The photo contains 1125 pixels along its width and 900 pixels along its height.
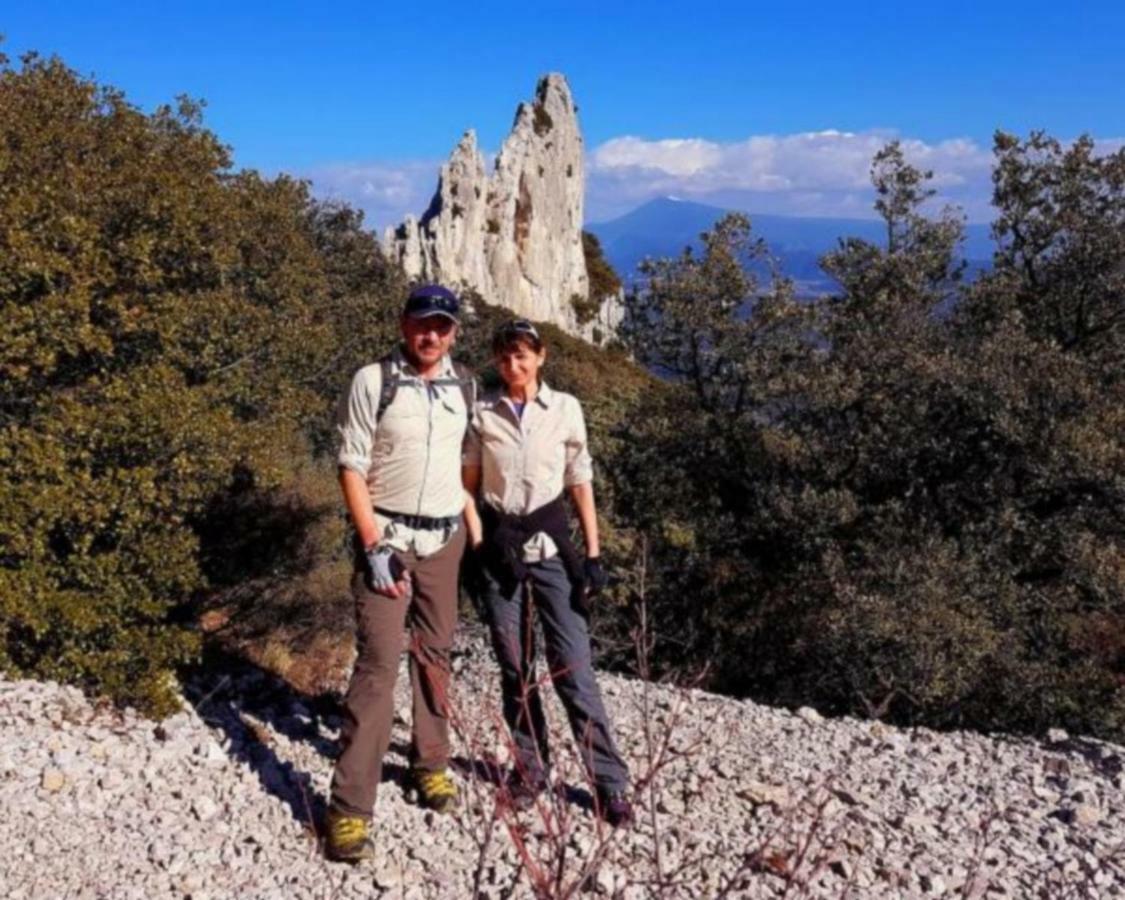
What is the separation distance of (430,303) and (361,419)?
2.23 ft

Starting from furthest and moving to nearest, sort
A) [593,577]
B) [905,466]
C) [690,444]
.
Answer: [690,444]
[905,466]
[593,577]

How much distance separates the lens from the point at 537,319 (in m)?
64.9

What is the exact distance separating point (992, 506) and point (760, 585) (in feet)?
10.8

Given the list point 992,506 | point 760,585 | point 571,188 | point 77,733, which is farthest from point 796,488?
point 571,188

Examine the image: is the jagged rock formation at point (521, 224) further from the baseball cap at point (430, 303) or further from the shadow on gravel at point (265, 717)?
the baseball cap at point (430, 303)

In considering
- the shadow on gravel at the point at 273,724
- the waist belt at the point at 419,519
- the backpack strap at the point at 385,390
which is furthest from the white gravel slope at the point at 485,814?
the backpack strap at the point at 385,390

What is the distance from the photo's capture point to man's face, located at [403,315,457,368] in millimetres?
4719

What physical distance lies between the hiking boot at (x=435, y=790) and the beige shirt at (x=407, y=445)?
133 cm

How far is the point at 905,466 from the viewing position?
12570 millimetres

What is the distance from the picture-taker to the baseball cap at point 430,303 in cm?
466

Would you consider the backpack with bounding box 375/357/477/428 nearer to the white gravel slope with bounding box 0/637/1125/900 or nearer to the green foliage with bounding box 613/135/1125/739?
the white gravel slope with bounding box 0/637/1125/900

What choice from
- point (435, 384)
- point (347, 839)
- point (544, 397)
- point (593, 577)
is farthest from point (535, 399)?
point (347, 839)

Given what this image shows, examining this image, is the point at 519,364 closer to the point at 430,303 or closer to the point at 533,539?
the point at 430,303

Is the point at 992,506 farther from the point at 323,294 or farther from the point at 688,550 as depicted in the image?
the point at 323,294
